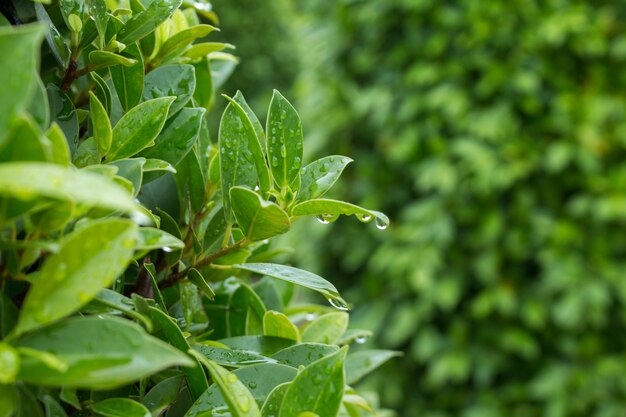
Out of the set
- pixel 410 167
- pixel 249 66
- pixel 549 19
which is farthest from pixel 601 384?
pixel 249 66

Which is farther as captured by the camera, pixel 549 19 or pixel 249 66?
pixel 249 66

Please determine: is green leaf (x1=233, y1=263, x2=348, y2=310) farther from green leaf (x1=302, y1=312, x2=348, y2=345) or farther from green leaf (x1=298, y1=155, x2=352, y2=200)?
green leaf (x1=302, y1=312, x2=348, y2=345)

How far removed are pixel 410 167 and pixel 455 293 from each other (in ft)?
2.47

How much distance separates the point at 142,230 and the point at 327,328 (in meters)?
0.45

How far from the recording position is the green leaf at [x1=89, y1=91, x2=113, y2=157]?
2.43 feet

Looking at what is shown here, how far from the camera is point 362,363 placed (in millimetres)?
1091

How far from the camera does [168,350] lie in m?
0.52

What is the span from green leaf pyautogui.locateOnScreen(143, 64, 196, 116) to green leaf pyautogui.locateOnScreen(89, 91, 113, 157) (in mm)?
128

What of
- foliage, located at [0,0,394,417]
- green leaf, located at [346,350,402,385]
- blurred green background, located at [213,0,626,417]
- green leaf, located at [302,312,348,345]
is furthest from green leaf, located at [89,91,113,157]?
blurred green background, located at [213,0,626,417]

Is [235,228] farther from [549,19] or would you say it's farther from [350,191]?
[350,191]

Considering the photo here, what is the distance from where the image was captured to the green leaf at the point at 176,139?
844 millimetres

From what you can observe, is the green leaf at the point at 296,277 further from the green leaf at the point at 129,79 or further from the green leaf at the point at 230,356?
the green leaf at the point at 129,79

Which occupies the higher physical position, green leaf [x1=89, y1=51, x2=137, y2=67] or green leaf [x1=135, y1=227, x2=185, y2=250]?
green leaf [x1=89, y1=51, x2=137, y2=67]

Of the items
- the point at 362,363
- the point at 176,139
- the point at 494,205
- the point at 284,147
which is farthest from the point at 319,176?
the point at 494,205
